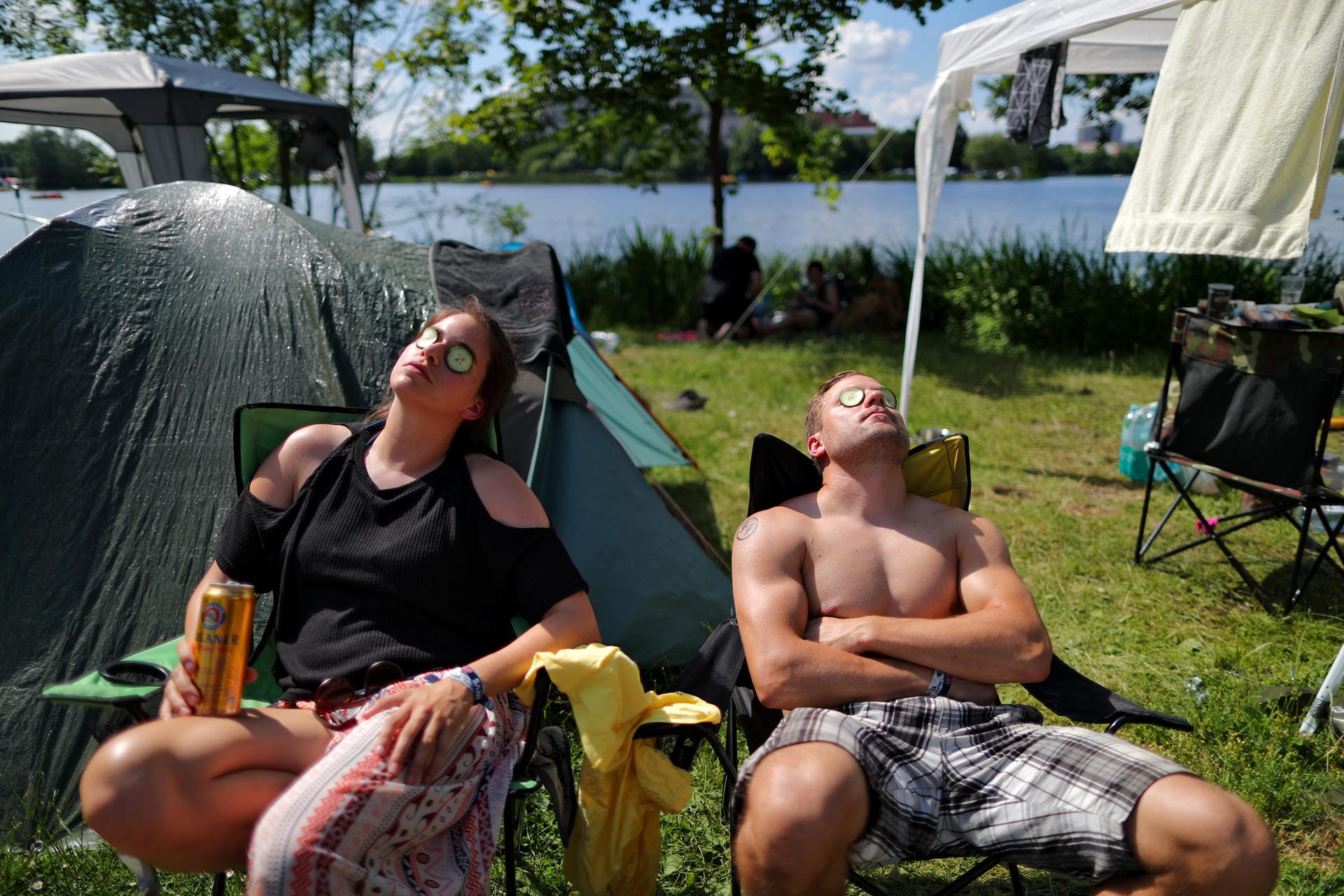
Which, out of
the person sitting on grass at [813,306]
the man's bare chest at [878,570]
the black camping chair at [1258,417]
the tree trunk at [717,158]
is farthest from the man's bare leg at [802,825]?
the tree trunk at [717,158]

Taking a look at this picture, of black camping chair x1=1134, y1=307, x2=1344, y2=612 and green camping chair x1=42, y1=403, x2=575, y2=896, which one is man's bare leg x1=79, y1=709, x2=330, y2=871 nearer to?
green camping chair x1=42, y1=403, x2=575, y2=896

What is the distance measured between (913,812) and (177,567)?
208 centimetres

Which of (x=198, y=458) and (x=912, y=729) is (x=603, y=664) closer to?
(x=912, y=729)

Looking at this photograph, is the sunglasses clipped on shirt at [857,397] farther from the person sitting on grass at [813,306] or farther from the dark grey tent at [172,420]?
the person sitting on grass at [813,306]

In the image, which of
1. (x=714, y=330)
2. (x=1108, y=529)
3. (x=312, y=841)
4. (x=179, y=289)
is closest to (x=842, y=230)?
(x=714, y=330)

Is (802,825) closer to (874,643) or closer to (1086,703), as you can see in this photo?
(874,643)

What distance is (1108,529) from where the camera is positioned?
4520 mm

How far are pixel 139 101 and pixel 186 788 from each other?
7.13 metres

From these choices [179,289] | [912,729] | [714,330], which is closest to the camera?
[912,729]

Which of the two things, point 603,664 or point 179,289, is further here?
point 179,289

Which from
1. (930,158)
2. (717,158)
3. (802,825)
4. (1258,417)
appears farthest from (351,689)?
(717,158)

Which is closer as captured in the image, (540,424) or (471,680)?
(471,680)

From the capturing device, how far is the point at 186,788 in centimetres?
156

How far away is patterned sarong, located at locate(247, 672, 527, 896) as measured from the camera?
5.00ft
